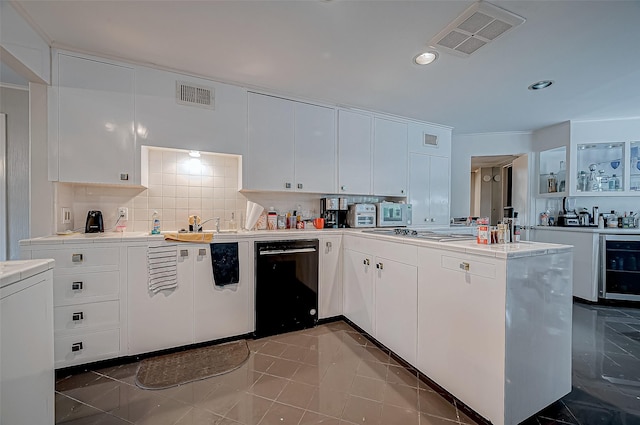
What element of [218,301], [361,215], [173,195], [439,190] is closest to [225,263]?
[218,301]

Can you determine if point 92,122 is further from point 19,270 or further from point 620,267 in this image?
point 620,267

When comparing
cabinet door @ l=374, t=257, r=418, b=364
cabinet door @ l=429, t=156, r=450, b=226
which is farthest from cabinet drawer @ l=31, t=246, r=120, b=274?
cabinet door @ l=429, t=156, r=450, b=226

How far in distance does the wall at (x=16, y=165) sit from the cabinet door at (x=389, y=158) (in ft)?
12.7

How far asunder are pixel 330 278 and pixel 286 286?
512 mm

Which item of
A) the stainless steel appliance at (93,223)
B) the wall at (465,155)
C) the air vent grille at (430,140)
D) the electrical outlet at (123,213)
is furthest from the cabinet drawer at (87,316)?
the wall at (465,155)

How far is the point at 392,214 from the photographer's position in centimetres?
359

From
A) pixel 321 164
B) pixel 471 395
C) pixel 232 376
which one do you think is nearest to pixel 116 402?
pixel 232 376

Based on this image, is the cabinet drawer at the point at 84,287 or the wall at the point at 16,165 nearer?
the cabinet drawer at the point at 84,287

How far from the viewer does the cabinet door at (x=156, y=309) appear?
2.14 m

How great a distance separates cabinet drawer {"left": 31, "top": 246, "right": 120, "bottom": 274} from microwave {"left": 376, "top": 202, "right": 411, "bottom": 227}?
9.16 ft

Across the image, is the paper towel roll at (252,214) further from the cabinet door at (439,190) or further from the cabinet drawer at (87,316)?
the cabinet door at (439,190)

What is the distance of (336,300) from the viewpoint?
2.92 m

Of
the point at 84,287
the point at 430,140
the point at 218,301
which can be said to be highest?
the point at 430,140

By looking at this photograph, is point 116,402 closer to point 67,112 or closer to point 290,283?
point 290,283
